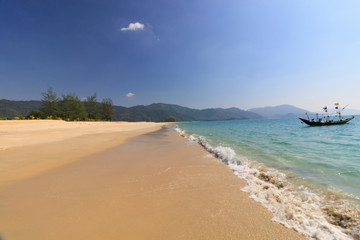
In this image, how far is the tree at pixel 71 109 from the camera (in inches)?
2031

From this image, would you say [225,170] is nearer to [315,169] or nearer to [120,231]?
[315,169]

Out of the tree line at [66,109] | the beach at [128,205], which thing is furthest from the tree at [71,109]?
the beach at [128,205]

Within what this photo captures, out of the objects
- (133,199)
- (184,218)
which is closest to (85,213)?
(133,199)

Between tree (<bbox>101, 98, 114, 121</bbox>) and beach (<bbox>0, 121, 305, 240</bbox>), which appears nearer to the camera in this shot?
beach (<bbox>0, 121, 305, 240</bbox>)

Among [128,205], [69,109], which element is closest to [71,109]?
[69,109]

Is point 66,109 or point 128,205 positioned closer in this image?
point 128,205

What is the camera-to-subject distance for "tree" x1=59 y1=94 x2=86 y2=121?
5159 cm

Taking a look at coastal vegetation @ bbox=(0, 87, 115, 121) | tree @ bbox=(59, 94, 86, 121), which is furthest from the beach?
tree @ bbox=(59, 94, 86, 121)

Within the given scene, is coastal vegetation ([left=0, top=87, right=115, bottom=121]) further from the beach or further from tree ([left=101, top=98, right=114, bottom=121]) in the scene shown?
the beach

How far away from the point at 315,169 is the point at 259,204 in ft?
14.1

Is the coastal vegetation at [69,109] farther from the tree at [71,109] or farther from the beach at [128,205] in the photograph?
the beach at [128,205]

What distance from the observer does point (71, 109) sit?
5381cm

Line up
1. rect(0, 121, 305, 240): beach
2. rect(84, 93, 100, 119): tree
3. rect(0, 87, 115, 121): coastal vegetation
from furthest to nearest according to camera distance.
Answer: rect(84, 93, 100, 119): tree → rect(0, 87, 115, 121): coastal vegetation → rect(0, 121, 305, 240): beach

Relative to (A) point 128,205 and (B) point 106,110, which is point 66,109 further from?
(A) point 128,205
